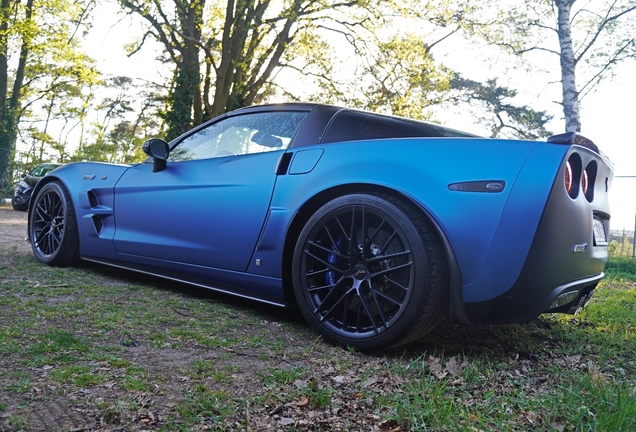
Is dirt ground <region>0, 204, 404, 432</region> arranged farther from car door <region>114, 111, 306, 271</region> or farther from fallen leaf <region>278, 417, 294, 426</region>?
car door <region>114, 111, 306, 271</region>

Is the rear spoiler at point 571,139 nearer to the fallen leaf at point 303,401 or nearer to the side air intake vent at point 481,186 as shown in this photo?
the side air intake vent at point 481,186

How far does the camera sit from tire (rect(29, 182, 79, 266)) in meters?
4.59

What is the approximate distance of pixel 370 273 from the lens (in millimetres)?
2746

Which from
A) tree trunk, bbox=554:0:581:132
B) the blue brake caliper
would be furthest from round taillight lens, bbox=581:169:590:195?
tree trunk, bbox=554:0:581:132

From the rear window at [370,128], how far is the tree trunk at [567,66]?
8.76 metres

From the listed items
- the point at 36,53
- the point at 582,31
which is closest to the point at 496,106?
the point at 582,31

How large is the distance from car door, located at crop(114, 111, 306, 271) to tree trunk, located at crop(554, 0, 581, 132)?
9122 millimetres

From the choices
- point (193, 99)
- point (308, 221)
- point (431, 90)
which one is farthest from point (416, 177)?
point (431, 90)

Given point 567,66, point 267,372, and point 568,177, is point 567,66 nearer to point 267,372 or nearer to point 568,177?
point 568,177

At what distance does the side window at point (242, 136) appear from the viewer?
350cm

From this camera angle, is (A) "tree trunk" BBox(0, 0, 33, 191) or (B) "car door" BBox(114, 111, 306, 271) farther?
(A) "tree trunk" BBox(0, 0, 33, 191)

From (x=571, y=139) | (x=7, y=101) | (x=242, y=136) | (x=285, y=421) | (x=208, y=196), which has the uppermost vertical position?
(x=7, y=101)

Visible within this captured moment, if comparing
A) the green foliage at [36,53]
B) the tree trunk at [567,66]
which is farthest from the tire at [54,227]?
the green foliage at [36,53]

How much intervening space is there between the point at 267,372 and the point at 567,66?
1100 centimetres
